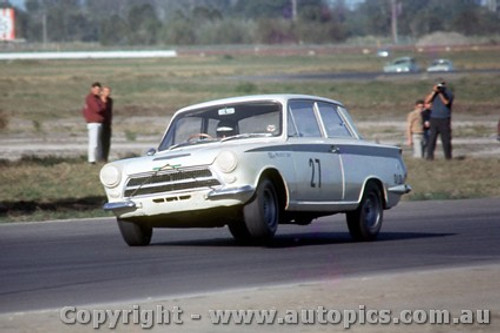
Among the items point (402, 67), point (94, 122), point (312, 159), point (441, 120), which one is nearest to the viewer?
point (312, 159)

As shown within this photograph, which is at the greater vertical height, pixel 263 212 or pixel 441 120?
pixel 263 212

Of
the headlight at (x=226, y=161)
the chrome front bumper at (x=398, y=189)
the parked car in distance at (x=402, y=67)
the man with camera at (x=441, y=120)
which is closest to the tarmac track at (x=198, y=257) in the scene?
the chrome front bumper at (x=398, y=189)

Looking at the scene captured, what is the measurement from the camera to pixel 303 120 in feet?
50.4

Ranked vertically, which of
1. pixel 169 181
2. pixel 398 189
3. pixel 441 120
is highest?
pixel 169 181

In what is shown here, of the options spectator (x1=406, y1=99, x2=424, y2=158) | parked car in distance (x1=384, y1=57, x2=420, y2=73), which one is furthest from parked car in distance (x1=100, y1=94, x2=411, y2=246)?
parked car in distance (x1=384, y1=57, x2=420, y2=73)

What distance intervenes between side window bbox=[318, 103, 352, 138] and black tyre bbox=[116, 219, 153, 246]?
243 centimetres

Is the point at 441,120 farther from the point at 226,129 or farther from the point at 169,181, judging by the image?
Answer: the point at 169,181

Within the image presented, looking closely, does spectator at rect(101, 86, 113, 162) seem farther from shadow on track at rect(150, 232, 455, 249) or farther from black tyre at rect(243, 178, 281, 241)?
black tyre at rect(243, 178, 281, 241)

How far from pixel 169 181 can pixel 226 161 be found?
2.27 ft

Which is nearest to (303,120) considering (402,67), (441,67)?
(441,67)

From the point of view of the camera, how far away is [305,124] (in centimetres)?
1534

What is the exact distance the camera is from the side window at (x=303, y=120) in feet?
49.5

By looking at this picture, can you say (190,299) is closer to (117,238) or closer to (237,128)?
(237,128)

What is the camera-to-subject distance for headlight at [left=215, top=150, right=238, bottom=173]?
13.7 metres
